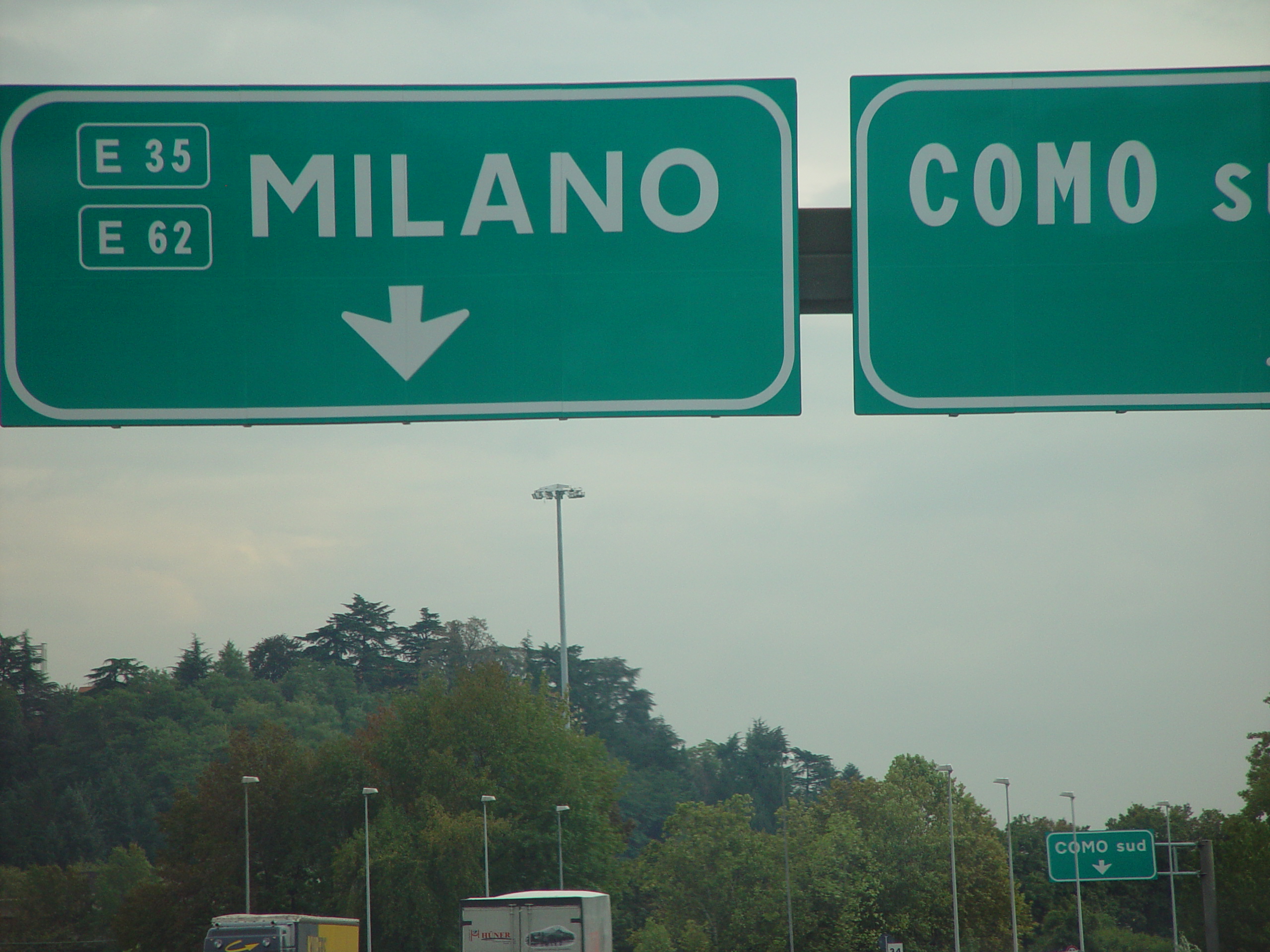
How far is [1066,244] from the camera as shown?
6688 mm

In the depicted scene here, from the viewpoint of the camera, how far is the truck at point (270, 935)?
35438 millimetres

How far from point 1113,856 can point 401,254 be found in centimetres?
4185

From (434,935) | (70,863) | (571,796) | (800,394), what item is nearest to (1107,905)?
(571,796)

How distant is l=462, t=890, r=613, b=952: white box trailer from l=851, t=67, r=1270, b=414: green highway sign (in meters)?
27.2

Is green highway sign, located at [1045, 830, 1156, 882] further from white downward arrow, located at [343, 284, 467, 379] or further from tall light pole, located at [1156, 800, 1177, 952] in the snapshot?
white downward arrow, located at [343, 284, 467, 379]

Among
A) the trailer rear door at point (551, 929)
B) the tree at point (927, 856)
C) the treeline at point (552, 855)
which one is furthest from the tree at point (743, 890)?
the trailer rear door at point (551, 929)

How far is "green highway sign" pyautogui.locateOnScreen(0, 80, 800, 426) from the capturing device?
6582 mm

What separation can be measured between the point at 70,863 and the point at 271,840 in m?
52.9

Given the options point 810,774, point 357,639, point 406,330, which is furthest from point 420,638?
point 406,330

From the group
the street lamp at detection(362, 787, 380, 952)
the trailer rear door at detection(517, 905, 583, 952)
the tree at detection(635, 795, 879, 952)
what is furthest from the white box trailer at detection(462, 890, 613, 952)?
the tree at detection(635, 795, 879, 952)

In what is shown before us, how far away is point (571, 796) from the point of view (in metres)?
68.4

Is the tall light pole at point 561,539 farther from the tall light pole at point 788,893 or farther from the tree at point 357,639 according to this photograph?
the tree at point 357,639

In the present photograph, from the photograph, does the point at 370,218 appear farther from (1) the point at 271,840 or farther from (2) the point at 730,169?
(1) the point at 271,840

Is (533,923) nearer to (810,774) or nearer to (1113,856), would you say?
(1113,856)
